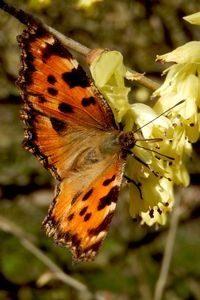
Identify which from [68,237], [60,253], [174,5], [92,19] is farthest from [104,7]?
[68,237]

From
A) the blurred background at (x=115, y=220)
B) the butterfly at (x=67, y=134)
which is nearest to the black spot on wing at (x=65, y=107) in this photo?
the butterfly at (x=67, y=134)

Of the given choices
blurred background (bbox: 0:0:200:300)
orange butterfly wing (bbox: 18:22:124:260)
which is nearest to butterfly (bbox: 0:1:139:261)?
orange butterfly wing (bbox: 18:22:124:260)

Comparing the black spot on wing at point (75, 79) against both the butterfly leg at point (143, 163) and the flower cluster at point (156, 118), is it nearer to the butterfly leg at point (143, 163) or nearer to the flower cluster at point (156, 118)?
the flower cluster at point (156, 118)

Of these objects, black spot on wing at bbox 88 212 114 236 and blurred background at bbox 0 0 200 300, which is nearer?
black spot on wing at bbox 88 212 114 236

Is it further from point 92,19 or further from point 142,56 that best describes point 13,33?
point 142,56

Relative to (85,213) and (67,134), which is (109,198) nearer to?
(85,213)

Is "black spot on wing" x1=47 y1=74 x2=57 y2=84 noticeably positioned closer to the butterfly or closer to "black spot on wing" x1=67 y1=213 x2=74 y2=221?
the butterfly

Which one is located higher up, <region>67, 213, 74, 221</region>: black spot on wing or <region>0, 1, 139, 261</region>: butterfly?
<region>0, 1, 139, 261</region>: butterfly
